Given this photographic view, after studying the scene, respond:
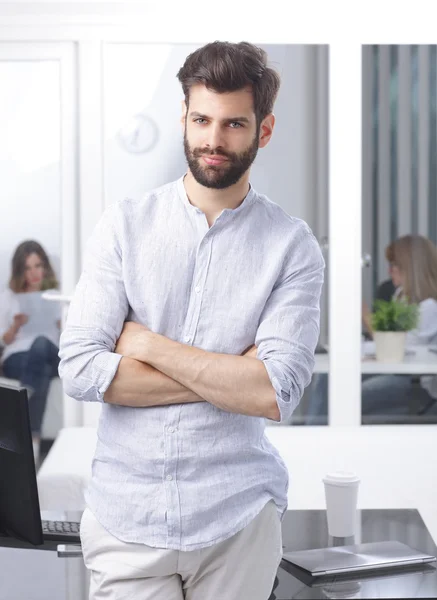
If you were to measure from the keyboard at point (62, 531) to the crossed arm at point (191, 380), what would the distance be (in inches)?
20.8

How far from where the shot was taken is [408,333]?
14.6 ft

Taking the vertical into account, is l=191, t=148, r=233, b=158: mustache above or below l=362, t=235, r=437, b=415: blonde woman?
above

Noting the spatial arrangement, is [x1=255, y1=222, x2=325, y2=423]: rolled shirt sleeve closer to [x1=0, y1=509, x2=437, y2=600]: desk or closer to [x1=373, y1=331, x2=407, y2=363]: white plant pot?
[x1=0, y1=509, x2=437, y2=600]: desk

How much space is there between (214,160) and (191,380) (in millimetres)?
398

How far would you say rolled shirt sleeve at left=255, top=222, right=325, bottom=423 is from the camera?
1.62 metres

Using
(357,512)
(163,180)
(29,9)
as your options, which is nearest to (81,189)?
(163,180)

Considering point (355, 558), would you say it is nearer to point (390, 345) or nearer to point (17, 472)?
point (17, 472)

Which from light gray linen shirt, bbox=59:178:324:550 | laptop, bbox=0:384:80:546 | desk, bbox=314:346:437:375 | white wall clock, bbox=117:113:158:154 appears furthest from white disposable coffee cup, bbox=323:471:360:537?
white wall clock, bbox=117:113:158:154

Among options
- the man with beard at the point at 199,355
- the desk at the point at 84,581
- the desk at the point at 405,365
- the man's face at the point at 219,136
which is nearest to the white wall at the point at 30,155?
the desk at the point at 405,365

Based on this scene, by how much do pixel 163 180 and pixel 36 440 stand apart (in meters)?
1.44

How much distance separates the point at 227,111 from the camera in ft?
5.27

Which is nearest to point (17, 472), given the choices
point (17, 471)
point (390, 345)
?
point (17, 471)

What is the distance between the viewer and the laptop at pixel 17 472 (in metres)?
1.48

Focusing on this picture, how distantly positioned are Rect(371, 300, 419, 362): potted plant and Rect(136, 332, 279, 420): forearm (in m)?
2.92
